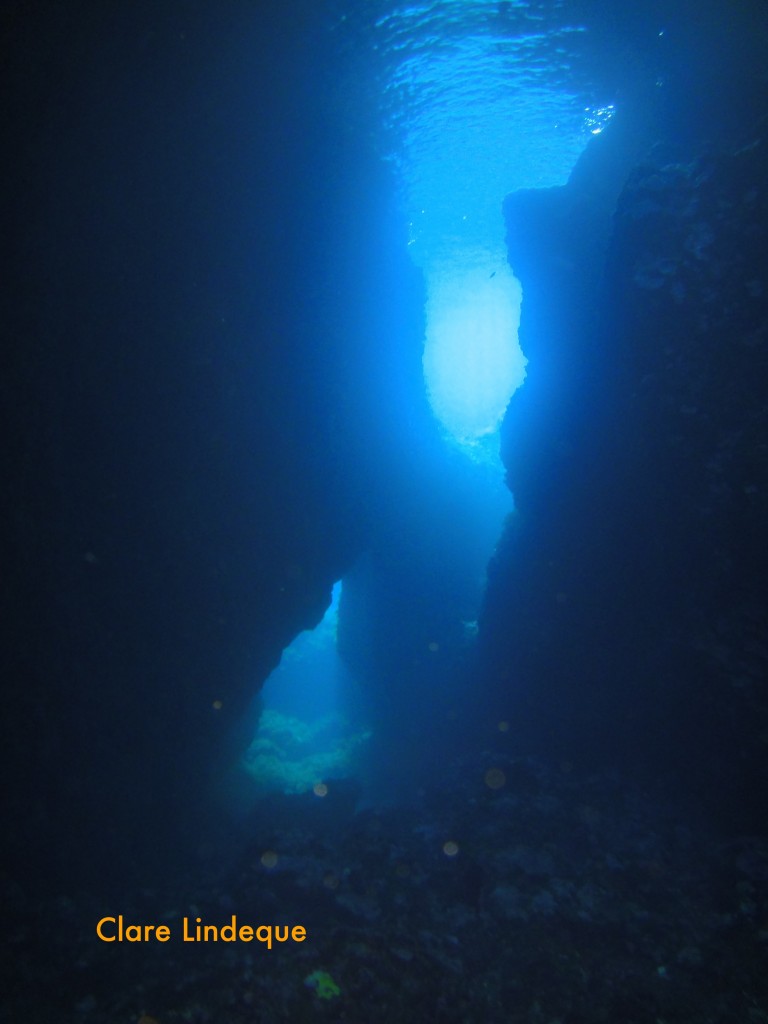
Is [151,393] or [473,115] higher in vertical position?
[473,115]

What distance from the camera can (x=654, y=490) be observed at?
31.2 ft

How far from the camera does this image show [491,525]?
2247 centimetres

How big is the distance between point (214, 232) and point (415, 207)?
1019cm

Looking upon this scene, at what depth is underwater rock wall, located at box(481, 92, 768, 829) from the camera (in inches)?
318

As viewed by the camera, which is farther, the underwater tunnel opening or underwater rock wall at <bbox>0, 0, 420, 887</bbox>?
the underwater tunnel opening

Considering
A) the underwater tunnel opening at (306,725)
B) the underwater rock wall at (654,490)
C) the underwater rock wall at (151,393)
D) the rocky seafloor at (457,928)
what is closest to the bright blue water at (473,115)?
the underwater rock wall at (151,393)

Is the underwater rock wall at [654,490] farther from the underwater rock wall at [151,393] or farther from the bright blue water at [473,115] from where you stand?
the underwater rock wall at [151,393]

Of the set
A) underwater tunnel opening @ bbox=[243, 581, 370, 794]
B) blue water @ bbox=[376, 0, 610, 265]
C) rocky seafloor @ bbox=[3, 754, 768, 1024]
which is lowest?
rocky seafloor @ bbox=[3, 754, 768, 1024]

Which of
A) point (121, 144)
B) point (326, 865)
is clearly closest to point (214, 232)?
point (121, 144)

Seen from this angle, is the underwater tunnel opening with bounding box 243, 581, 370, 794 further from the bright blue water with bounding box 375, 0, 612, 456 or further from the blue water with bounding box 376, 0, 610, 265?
the blue water with bounding box 376, 0, 610, 265

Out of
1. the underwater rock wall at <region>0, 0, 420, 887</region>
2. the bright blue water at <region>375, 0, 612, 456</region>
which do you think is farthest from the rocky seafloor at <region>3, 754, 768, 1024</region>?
the bright blue water at <region>375, 0, 612, 456</region>

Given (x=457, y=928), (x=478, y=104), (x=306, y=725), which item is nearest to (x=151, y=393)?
(x=457, y=928)

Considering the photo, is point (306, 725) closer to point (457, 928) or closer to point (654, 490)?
point (457, 928)

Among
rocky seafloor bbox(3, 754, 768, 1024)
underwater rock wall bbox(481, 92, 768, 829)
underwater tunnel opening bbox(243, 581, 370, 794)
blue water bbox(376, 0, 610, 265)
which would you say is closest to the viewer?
rocky seafloor bbox(3, 754, 768, 1024)
